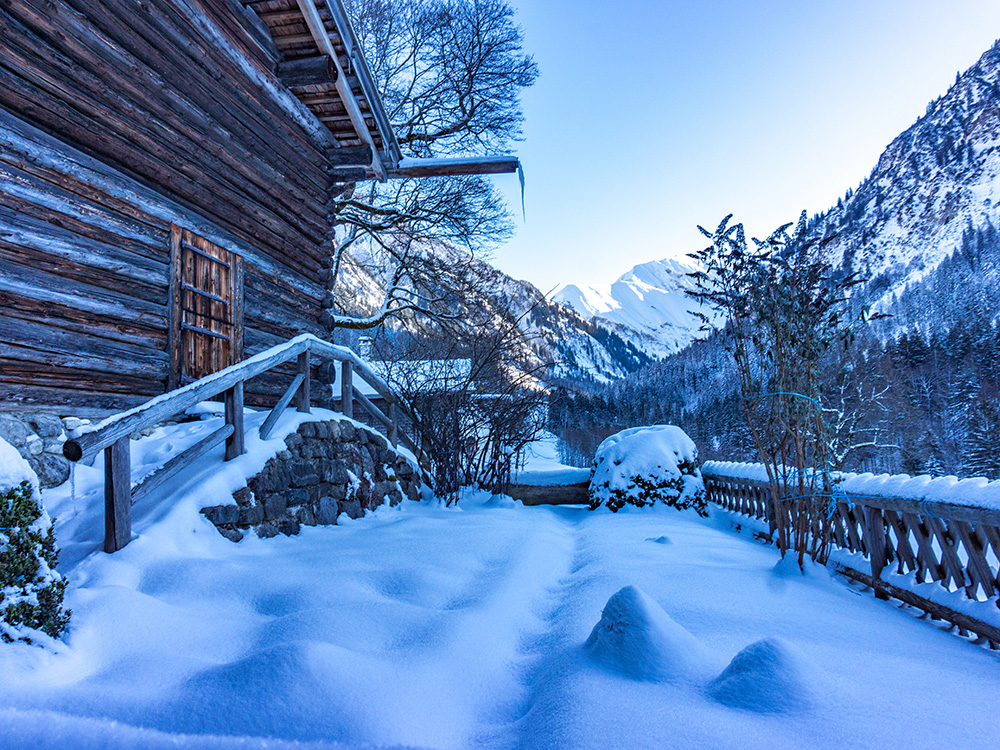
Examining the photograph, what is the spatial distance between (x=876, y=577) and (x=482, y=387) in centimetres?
495

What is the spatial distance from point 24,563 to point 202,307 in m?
4.29

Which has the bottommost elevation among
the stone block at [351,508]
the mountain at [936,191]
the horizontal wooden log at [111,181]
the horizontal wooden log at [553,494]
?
the horizontal wooden log at [553,494]

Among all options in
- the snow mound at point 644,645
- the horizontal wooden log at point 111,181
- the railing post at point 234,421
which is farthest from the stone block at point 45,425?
the snow mound at point 644,645

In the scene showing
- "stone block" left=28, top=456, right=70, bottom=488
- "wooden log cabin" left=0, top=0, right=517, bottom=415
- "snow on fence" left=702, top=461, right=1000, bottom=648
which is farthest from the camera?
"wooden log cabin" left=0, top=0, right=517, bottom=415

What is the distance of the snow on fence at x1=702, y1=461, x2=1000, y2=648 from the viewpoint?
2.82 meters

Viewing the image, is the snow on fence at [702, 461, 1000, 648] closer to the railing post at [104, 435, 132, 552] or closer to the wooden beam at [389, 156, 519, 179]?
the railing post at [104, 435, 132, 552]

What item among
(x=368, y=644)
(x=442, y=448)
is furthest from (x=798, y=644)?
(x=442, y=448)

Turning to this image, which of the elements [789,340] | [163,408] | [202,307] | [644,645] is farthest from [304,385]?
[789,340]

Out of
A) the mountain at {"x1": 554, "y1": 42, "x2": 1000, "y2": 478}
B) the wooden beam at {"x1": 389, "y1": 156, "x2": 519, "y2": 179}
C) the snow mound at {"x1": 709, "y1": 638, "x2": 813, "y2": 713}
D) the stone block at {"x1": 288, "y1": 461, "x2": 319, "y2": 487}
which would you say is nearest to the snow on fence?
the mountain at {"x1": 554, "y1": 42, "x2": 1000, "y2": 478}

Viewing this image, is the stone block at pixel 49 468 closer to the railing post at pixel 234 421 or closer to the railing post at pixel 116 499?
the railing post at pixel 234 421

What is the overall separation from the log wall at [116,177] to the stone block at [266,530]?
2.02 metres

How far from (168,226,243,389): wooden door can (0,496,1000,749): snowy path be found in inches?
111

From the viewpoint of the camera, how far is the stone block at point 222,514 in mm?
3357

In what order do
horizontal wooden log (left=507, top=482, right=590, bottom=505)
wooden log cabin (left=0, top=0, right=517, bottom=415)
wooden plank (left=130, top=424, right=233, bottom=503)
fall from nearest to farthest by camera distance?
wooden plank (left=130, top=424, right=233, bottom=503) → wooden log cabin (left=0, top=0, right=517, bottom=415) → horizontal wooden log (left=507, top=482, right=590, bottom=505)
